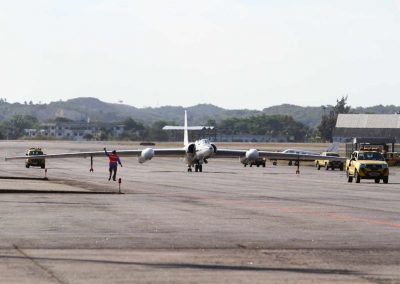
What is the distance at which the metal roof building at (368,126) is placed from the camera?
446ft

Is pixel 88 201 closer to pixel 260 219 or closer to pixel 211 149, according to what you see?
pixel 260 219

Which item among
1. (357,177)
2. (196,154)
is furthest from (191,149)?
(357,177)

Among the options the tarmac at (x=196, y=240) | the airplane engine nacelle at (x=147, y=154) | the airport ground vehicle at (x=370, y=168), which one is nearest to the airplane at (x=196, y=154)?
the airplane engine nacelle at (x=147, y=154)

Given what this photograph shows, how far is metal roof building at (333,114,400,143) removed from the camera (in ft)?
446

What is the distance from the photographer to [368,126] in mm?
137375

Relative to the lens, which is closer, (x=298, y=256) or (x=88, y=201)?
(x=298, y=256)

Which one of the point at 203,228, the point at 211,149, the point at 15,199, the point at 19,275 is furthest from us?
the point at 211,149

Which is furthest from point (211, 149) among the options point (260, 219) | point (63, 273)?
point (63, 273)

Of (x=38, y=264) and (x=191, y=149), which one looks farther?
(x=191, y=149)

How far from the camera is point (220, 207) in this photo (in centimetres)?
3159

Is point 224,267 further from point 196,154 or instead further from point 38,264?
point 196,154

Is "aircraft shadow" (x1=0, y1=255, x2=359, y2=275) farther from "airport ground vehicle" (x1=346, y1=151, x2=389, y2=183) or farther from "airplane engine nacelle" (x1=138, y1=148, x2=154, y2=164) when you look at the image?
"airplane engine nacelle" (x1=138, y1=148, x2=154, y2=164)

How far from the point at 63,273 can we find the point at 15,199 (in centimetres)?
1942

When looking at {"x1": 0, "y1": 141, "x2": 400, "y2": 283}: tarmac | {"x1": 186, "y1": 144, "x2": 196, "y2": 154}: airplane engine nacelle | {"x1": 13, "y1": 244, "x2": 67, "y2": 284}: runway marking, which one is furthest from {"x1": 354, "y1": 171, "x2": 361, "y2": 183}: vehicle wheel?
{"x1": 13, "y1": 244, "x2": 67, "y2": 284}: runway marking
